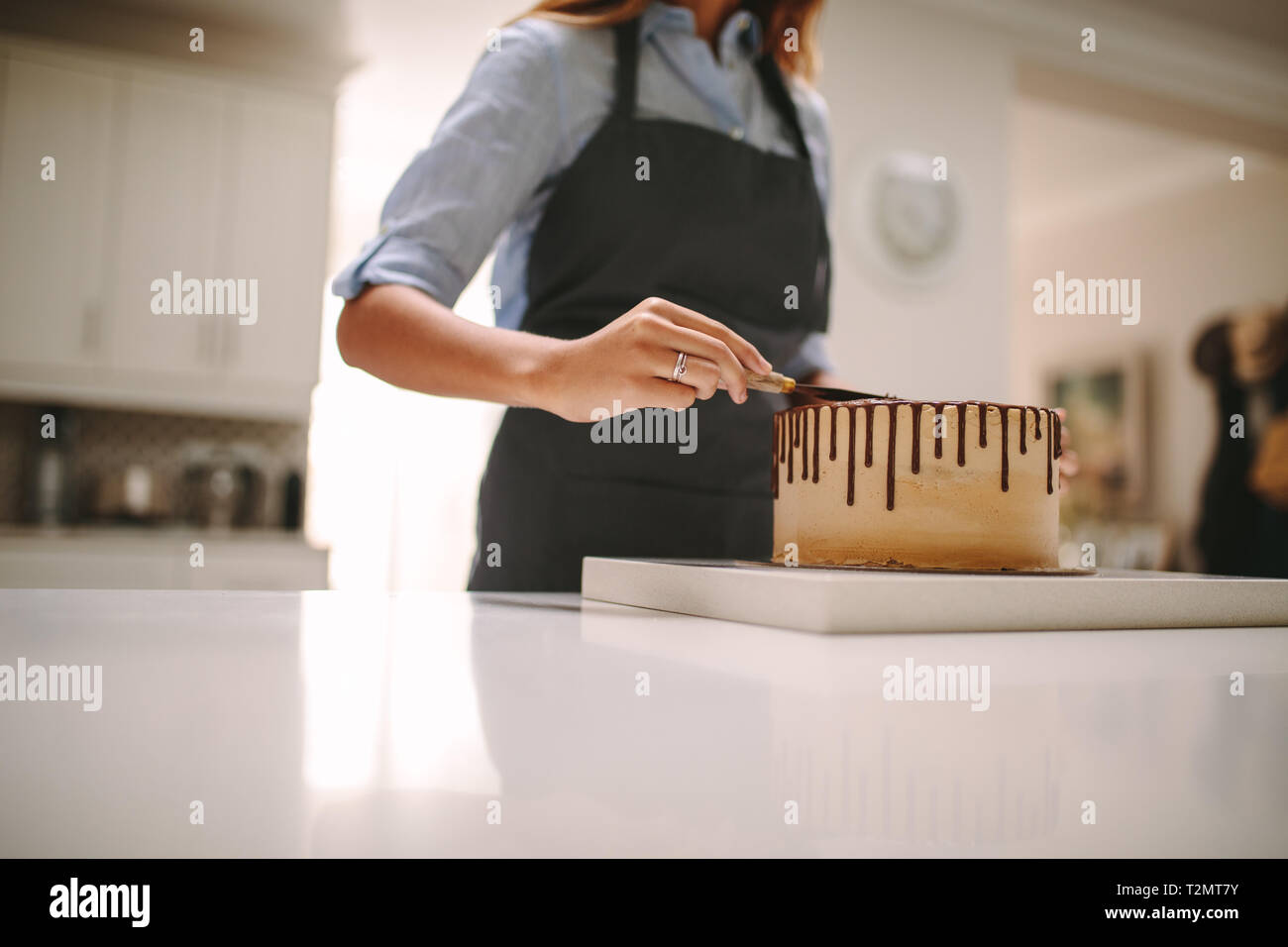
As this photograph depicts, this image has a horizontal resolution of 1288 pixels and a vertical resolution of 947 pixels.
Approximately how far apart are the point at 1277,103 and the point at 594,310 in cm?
431

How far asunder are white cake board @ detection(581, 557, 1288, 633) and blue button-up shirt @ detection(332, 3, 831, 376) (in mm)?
518

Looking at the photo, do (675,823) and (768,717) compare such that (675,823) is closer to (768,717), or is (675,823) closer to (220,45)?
(768,717)

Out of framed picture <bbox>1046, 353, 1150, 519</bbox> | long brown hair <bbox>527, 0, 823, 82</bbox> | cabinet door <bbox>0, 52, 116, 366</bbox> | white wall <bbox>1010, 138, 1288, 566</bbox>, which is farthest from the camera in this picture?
framed picture <bbox>1046, 353, 1150, 519</bbox>

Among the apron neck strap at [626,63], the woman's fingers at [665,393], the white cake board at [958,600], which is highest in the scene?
the apron neck strap at [626,63]

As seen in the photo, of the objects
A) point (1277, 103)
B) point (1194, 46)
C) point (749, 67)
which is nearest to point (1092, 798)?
point (749, 67)

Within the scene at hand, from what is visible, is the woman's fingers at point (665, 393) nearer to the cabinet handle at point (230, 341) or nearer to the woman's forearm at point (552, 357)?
the woman's forearm at point (552, 357)

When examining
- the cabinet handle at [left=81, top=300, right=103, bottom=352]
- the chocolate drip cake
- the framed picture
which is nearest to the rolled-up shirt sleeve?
the chocolate drip cake

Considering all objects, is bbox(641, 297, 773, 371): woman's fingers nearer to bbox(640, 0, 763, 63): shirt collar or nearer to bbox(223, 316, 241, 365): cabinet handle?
bbox(640, 0, 763, 63): shirt collar

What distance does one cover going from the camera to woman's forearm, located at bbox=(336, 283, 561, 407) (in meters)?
0.97

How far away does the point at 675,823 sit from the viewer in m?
0.24

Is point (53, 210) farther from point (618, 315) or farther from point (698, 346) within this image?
point (698, 346)

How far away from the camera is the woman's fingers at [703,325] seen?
2.75 ft

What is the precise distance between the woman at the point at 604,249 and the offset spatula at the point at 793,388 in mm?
108


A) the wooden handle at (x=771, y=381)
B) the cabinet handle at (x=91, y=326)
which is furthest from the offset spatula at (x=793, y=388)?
the cabinet handle at (x=91, y=326)
